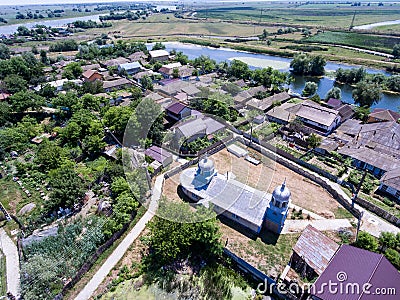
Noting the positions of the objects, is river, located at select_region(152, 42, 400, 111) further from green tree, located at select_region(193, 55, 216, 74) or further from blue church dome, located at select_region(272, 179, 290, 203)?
blue church dome, located at select_region(272, 179, 290, 203)

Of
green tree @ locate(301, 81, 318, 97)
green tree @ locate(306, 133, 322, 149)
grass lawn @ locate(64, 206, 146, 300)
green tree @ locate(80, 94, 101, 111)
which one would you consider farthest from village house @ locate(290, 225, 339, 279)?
green tree @ locate(301, 81, 318, 97)

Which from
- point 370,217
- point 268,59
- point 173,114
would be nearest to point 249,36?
point 268,59

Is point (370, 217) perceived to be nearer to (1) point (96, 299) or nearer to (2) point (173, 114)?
(1) point (96, 299)

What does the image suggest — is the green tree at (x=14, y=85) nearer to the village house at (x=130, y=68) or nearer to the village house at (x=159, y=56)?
the village house at (x=130, y=68)

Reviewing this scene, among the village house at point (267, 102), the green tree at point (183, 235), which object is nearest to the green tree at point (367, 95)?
the village house at point (267, 102)

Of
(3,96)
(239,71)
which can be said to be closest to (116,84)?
(3,96)

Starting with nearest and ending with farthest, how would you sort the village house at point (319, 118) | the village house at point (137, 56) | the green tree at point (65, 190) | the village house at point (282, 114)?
the green tree at point (65, 190)
the village house at point (319, 118)
the village house at point (282, 114)
the village house at point (137, 56)
